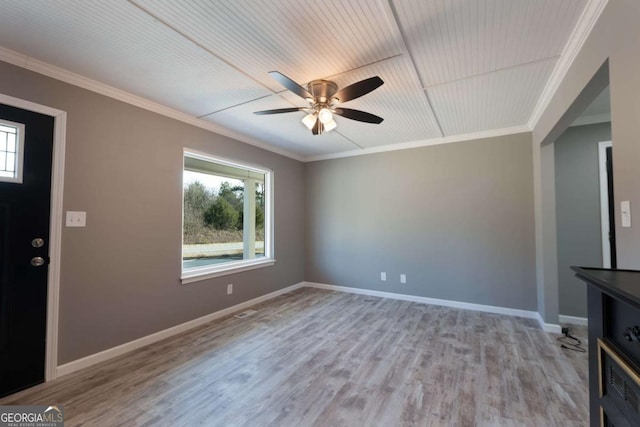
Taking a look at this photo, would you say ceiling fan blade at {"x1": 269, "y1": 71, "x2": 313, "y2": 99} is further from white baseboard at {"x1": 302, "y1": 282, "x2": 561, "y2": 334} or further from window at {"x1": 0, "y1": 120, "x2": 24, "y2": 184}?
white baseboard at {"x1": 302, "y1": 282, "x2": 561, "y2": 334}

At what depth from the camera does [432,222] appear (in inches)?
165

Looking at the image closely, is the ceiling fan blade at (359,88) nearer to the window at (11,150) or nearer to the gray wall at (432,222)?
the window at (11,150)

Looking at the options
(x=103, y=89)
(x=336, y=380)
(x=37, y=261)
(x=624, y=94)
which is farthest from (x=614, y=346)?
(x=103, y=89)

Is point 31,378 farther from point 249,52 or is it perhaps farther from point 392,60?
point 392,60

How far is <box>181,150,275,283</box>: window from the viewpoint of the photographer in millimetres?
3451

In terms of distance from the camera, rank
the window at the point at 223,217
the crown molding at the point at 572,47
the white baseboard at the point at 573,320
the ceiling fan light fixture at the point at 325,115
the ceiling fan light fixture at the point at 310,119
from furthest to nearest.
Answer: the window at the point at 223,217 → the white baseboard at the point at 573,320 → the ceiling fan light fixture at the point at 310,119 → the ceiling fan light fixture at the point at 325,115 → the crown molding at the point at 572,47

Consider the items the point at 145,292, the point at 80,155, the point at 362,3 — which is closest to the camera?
the point at 362,3

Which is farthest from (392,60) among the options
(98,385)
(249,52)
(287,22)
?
(98,385)

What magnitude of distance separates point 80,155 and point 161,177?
72 centimetres

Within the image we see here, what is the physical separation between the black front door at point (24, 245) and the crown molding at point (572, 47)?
387 cm

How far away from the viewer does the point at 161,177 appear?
3006 millimetres

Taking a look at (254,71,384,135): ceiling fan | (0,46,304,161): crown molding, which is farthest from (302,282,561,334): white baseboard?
(0,46,304,161): crown molding

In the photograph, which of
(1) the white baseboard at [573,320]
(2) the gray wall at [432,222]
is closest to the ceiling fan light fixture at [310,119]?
(2) the gray wall at [432,222]

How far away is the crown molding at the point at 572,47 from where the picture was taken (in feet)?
5.22
